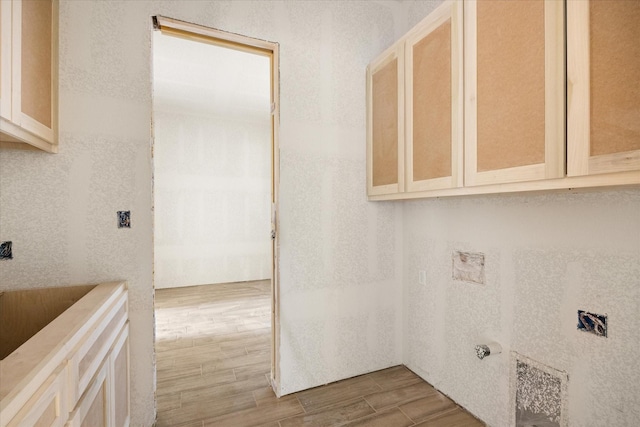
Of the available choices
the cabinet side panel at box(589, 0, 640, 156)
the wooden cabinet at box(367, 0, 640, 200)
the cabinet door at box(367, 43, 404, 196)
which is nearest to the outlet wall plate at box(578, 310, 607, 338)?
the wooden cabinet at box(367, 0, 640, 200)

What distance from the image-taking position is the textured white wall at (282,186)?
1.59 metres

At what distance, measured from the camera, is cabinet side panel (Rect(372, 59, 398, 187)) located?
2.00m

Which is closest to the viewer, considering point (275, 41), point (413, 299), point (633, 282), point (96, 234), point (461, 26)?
point (633, 282)

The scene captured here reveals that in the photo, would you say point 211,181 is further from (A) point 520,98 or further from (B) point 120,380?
(A) point 520,98

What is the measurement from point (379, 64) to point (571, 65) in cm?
130

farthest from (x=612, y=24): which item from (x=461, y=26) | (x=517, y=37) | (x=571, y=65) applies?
(x=461, y=26)

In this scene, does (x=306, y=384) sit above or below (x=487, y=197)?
below

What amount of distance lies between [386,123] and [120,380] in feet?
7.24

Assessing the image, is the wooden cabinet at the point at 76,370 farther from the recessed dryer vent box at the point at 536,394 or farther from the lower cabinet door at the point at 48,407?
the recessed dryer vent box at the point at 536,394

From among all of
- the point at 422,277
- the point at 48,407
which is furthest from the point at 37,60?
the point at 422,277

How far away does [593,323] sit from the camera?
1.30 meters

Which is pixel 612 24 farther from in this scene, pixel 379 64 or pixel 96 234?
pixel 96 234

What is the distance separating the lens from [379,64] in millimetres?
2131

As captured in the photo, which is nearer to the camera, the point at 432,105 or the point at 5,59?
the point at 5,59
